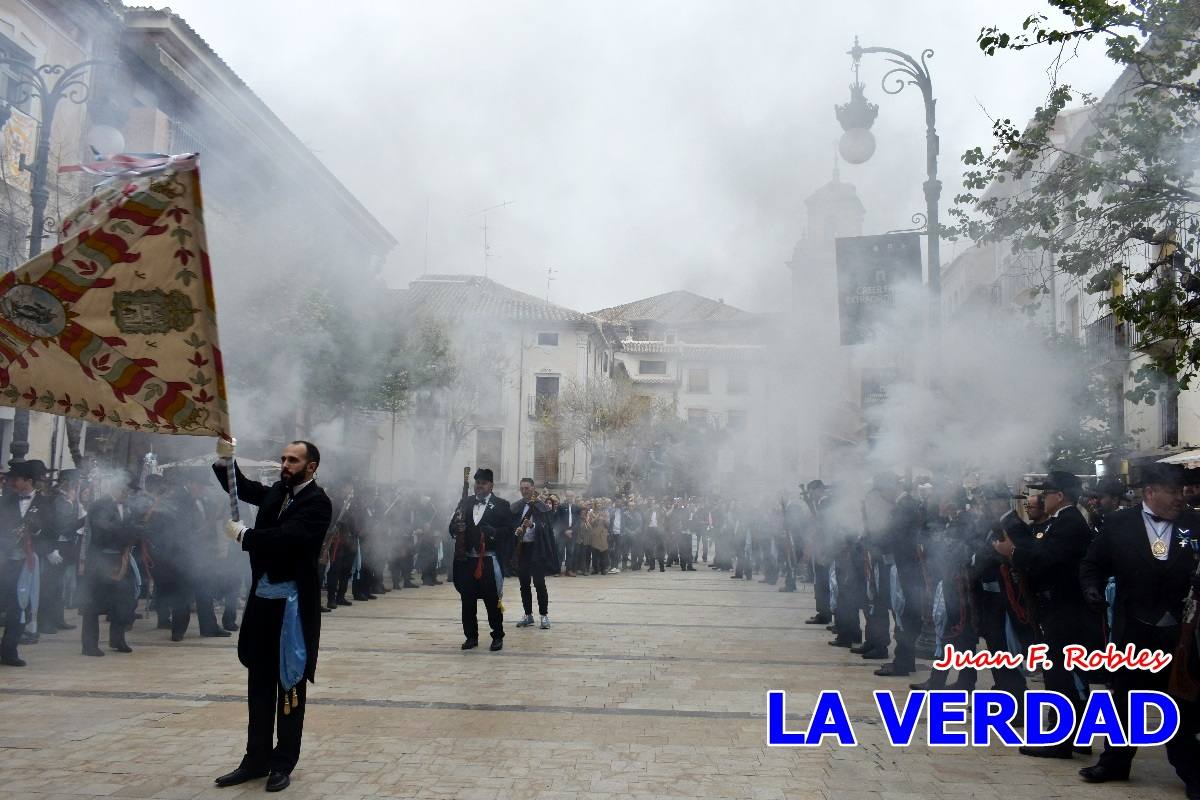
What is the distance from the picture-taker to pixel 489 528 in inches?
350

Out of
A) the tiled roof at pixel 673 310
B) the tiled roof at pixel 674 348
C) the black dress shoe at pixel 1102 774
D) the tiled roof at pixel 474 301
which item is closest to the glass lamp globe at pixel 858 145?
the black dress shoe at pixel 1102 774

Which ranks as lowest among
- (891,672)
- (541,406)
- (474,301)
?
(891,672)

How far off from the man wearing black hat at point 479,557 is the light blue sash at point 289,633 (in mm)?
4144

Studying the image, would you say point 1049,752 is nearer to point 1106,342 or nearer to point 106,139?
point 106,139

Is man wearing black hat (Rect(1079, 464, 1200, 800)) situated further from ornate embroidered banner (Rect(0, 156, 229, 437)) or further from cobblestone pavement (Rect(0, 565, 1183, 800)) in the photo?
ornate embroidered banner (Rect(0, 156, 229, 437))

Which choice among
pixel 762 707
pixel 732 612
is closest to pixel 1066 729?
pixel 762 707

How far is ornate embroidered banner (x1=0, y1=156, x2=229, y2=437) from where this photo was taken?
4.14 meters

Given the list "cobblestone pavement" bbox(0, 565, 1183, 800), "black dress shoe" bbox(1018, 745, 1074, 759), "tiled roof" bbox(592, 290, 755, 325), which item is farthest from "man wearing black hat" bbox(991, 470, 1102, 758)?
"tiled roof" bbox(592, 290, 755, 325)

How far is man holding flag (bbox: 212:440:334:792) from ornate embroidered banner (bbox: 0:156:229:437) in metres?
0.40

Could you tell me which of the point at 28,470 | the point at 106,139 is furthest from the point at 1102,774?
the point at 106,139

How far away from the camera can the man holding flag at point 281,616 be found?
446cm

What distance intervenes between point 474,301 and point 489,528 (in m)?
21.6

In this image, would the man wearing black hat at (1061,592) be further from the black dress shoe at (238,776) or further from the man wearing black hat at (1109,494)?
the black dress shoe at (238,776)

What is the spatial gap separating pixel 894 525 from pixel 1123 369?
1006cm
